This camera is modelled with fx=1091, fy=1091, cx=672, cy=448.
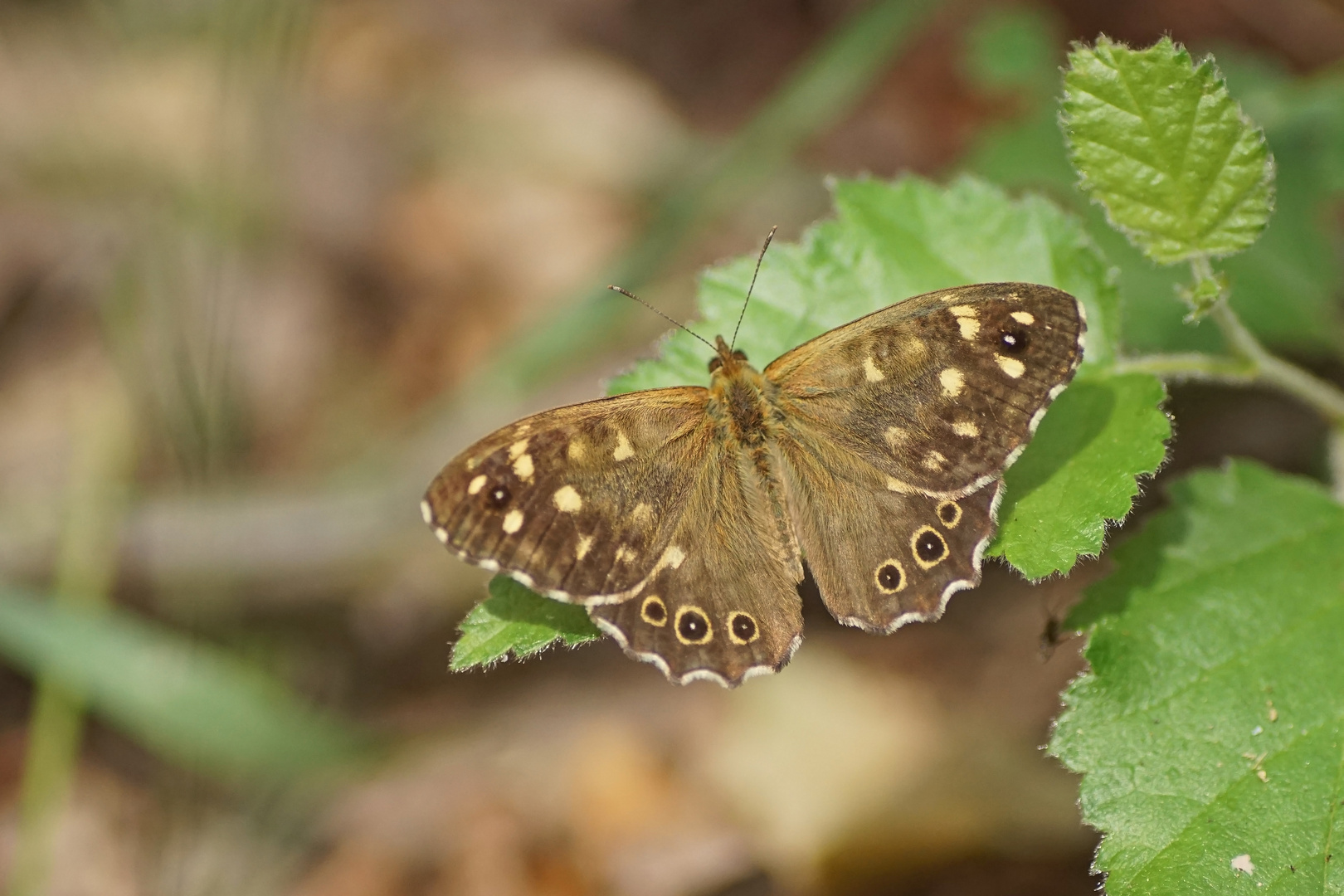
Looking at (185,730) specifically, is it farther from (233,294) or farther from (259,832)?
(233,294)

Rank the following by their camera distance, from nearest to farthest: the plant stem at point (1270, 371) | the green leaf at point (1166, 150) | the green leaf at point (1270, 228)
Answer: the green leaf at point (1166, 150) → the plant stem at point (1270, 371) → the green leaf at point (1270, 228)

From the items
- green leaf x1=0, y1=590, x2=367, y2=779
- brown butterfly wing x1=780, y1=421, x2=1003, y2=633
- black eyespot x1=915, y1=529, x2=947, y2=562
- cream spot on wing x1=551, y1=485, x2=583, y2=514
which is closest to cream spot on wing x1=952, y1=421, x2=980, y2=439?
brown butterfly wing x1=780, y1=421, x2=1003, y2=633

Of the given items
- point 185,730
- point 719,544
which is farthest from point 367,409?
point 719,544

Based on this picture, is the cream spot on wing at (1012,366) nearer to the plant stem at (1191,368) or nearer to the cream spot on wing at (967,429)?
the cream spot on wing at (967,429)

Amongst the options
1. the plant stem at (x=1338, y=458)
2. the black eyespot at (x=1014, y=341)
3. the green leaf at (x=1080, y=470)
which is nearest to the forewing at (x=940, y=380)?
the black eyespot at (x=1014, y=341)

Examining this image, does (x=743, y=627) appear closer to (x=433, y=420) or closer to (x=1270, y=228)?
(x=1270, y=228)

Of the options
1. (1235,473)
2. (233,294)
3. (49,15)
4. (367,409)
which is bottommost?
(1235,473)

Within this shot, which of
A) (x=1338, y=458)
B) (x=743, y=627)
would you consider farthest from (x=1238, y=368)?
(x=743, y=627)

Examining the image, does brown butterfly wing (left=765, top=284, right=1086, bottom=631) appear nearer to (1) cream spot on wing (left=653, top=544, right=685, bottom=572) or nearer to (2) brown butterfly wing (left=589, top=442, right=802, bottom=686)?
(2) brown butterfly wing (left=589, top=442, right=802, bottom=686)
